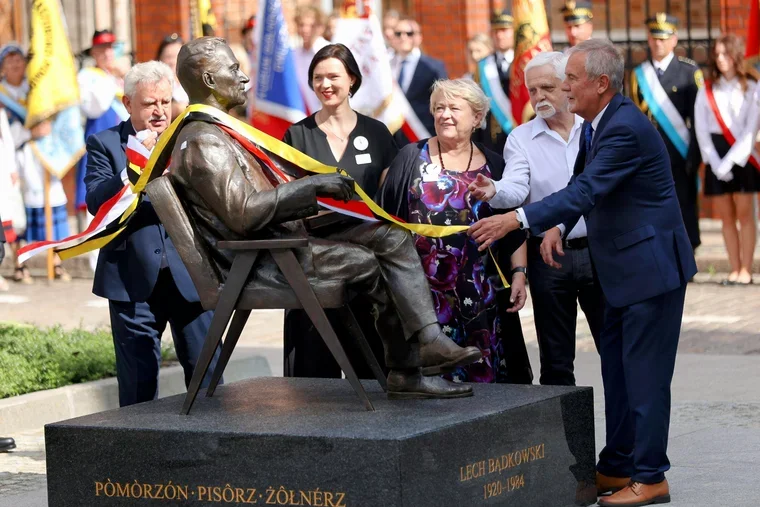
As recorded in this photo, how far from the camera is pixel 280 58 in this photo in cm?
1241

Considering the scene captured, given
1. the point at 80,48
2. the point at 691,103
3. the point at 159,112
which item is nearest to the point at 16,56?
the point at 80,48

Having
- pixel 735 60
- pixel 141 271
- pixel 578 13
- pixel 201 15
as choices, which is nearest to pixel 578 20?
pixel 578 13

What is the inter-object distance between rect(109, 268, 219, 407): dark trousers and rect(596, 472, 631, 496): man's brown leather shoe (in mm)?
1966

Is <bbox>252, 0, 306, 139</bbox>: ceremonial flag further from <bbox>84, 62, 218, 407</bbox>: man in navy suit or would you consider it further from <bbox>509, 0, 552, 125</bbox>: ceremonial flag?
<bbox>84, 62, 218, 407</bbox>: man in navy suit

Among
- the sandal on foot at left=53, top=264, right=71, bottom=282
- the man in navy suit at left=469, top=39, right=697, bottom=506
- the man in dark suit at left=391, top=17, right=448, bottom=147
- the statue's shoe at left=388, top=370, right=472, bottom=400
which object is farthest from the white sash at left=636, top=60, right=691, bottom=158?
the statue's shoe at left=388, top=370, right=472, bottom=400

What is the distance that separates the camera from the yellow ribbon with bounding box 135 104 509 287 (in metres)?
5.87

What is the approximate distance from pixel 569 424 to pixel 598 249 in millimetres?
745

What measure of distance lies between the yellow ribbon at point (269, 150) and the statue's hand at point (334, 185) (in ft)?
0.42

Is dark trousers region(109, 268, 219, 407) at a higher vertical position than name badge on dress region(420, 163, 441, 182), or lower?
lower

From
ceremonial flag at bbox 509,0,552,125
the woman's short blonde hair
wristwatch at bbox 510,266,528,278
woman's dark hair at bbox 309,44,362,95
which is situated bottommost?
wristwatch at bbox 510,266,528,278

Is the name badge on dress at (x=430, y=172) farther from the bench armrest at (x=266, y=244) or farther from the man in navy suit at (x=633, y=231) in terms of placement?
the bench armrest at (x=266, y=244)

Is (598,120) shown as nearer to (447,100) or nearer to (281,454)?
(447,100)

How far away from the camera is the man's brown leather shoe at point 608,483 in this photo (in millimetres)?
6414

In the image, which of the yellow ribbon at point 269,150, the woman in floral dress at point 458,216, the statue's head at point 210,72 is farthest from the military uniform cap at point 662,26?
the statue's head at point 210,72
